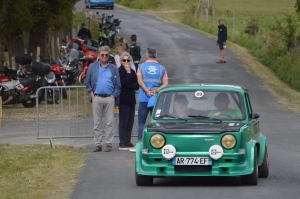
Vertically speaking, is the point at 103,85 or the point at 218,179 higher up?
the point at 103,85

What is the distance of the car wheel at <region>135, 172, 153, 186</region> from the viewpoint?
10015 millimetres

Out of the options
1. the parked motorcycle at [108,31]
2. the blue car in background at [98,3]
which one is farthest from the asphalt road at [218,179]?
the blue car in background at [98,3]

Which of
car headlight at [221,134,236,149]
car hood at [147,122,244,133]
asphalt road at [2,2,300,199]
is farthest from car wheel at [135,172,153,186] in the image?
car headlight at [221,134,236,149]

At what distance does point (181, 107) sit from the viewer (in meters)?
10.6

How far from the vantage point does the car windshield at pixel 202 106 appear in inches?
413

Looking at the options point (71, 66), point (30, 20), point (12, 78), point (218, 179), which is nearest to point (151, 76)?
point (218, 179)

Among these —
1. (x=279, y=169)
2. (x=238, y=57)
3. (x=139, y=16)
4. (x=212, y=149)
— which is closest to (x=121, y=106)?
(x=279, y=169)

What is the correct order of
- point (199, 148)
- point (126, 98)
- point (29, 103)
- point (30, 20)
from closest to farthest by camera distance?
point (199, 148), point (126, 98), point (29, 103), point (30, 20)

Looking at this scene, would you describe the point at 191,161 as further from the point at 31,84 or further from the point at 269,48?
the point at 269,48

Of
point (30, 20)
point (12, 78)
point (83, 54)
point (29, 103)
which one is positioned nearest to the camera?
point (29, 103)

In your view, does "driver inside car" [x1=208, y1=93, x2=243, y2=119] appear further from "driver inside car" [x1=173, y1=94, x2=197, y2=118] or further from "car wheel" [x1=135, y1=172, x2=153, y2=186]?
"car wheel" [x1=135, y1=172, x2=153, y2=186]

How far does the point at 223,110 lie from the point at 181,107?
593 mm

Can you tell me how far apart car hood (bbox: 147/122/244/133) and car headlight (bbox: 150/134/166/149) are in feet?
0.29

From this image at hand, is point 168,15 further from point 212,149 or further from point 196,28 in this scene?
point 212,149
